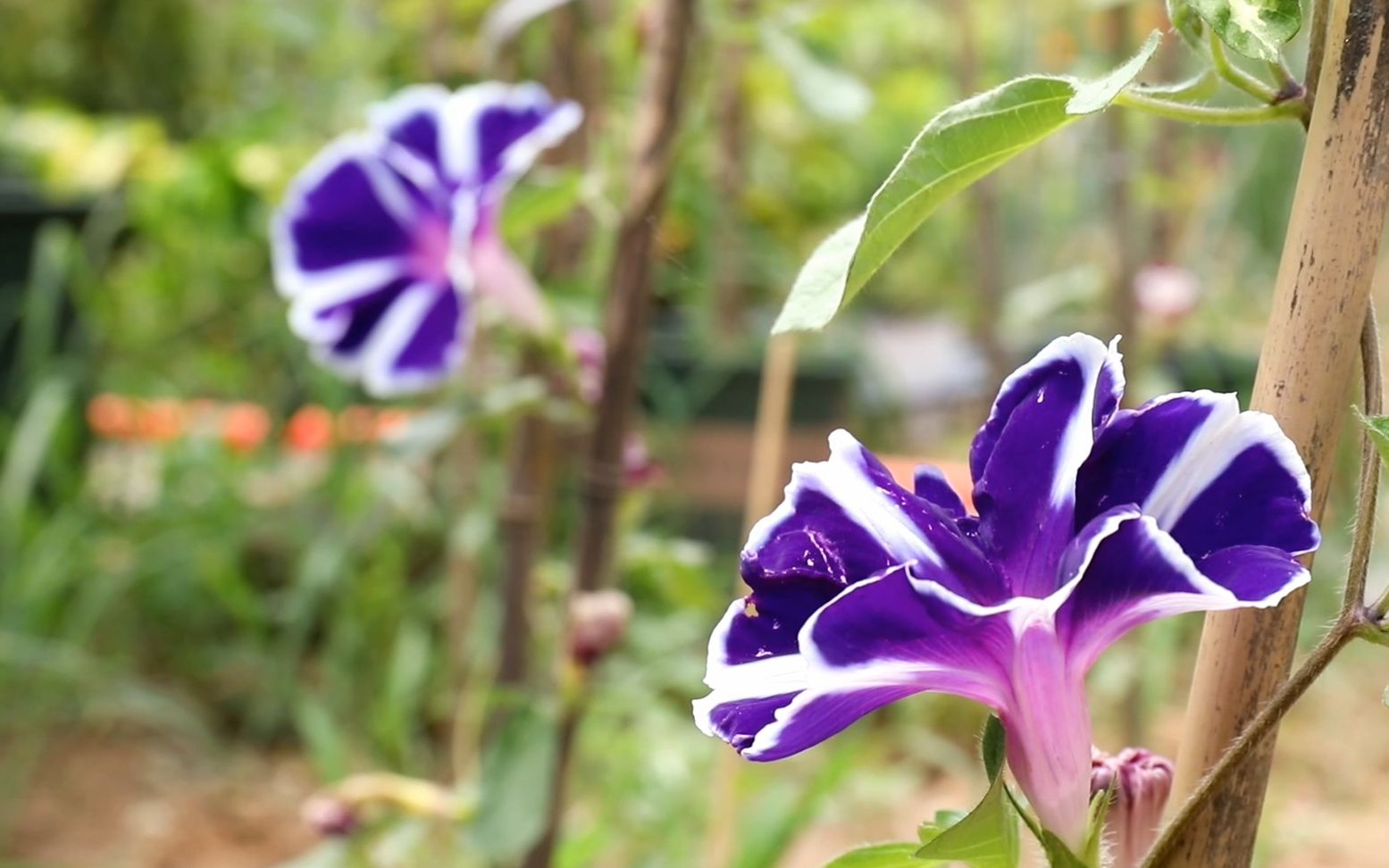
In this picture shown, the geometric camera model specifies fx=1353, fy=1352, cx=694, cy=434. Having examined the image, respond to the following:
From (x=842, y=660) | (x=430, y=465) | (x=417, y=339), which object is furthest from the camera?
(x=430, y=465)

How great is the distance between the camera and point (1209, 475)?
21 centimetres

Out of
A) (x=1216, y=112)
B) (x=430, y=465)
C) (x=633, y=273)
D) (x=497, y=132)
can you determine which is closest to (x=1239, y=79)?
(x=1216, y=112)

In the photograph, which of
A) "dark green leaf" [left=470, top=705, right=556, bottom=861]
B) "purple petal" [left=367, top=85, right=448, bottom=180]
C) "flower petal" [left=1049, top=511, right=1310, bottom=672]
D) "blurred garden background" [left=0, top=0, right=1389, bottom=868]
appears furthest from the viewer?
"blurred garden background" [left=0, top=0, right=1389, bottom=868]

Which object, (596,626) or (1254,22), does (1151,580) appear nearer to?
(1254,22)

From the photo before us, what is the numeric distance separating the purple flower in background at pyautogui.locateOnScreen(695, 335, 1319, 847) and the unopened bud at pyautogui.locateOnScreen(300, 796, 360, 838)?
1.58ft

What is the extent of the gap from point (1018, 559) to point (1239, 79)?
0.10m

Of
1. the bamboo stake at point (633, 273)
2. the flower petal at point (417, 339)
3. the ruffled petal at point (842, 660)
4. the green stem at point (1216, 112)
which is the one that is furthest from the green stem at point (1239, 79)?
the flower petal at point (417, 339)

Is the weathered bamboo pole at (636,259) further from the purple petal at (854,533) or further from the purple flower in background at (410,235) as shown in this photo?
the purple petal at (854,533)

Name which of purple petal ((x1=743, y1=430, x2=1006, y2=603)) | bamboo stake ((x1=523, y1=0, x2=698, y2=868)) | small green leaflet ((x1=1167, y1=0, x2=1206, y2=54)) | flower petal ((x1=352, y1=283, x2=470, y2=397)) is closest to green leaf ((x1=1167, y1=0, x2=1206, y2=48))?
small green leaflet ((x1=1167, y1=0, x2=1206, y2=54))

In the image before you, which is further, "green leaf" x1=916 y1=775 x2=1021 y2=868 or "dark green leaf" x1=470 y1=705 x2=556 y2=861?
"dark green leaf" x1=470 y1=705 x2=556 y2=861

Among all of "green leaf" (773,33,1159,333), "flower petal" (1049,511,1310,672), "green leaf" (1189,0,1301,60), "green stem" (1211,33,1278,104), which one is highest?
"green leaf" (1189,0,1301,60)

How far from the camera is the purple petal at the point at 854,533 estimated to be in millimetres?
216

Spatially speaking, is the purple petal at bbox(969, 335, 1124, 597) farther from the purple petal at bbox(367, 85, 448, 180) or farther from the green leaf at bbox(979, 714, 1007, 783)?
the purple petal at bbox(367, 85, 448, 180)

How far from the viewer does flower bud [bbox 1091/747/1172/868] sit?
0.24 metres
